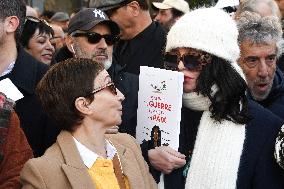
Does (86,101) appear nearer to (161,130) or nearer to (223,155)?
(161,130)

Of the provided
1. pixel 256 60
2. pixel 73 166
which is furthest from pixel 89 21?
pixel 73 166

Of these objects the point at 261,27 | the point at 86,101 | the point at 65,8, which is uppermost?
the point at 261,27

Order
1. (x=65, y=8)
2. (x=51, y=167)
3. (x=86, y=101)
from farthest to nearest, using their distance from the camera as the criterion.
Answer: (x=65, y=8), (x=86, y=101), (x=51, y=167)

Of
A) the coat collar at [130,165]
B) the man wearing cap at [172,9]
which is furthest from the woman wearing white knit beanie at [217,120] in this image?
the man wearing cap at [172,9]

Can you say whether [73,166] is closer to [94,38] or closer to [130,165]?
[130,165]

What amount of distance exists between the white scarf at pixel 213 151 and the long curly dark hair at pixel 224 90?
4cm

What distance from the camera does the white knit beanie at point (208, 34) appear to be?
320cm

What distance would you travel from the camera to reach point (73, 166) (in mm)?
2824

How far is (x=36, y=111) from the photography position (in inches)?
139

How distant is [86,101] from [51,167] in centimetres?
40

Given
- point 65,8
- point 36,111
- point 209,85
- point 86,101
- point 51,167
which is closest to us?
point 51,167

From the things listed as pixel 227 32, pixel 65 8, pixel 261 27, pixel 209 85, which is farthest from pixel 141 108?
pixel 65 8

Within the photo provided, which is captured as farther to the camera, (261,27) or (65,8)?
(65,8)

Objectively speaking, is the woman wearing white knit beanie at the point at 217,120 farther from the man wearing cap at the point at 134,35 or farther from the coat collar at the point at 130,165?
the man wearing cap at the point at 134,35
